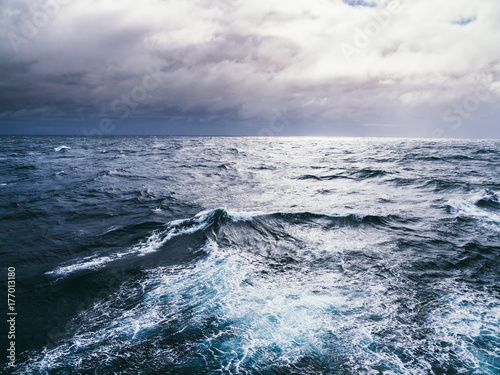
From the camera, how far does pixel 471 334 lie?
5.97m

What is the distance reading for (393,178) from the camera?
24.9 meters

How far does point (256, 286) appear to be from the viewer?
797cm

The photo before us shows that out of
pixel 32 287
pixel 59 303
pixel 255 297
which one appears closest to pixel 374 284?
pixel 255 297

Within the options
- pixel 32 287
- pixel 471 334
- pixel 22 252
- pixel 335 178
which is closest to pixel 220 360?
pixel 471 334

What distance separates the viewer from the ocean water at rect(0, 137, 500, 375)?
5.45m

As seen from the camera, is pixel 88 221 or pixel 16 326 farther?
pixel 88 221

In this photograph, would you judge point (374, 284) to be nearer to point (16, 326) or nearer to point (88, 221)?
point (16, 326)

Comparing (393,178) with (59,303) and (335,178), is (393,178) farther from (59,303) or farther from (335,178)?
(59,303)

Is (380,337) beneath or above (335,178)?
beneath

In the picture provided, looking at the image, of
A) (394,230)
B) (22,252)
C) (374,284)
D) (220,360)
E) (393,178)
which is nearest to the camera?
(220,360)

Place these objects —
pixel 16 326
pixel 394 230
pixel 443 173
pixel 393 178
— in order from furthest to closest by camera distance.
→ pixel 443 173 → pixel 393 178 → pixel 394 230 → pixel 16 326

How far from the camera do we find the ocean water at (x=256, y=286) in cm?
545

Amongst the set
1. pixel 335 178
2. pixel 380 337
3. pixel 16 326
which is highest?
pixel 335 178

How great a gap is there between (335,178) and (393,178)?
525cm
